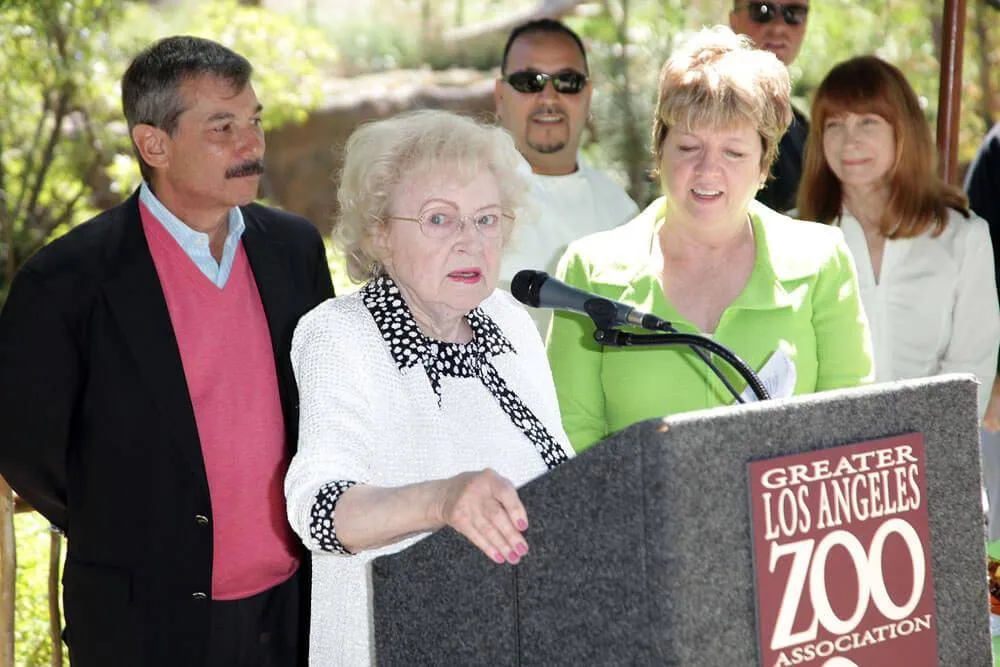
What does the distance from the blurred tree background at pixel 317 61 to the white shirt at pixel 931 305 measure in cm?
189

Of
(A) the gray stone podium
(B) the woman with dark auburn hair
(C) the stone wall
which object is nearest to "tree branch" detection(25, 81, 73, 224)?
(C) the stone wall

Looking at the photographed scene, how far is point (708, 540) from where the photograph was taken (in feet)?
4.19

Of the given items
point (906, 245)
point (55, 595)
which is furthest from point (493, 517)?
point (906, 245)

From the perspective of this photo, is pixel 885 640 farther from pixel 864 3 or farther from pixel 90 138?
pixel 864 3

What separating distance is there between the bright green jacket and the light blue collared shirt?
2.24 feet

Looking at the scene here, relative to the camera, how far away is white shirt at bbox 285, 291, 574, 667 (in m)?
1.68

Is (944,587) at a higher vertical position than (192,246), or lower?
lower

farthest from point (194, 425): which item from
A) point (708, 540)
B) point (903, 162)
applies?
point (903, 162)

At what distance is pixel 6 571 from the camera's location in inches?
106

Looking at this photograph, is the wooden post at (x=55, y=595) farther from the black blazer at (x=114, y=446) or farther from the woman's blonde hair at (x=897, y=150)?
the woman's blonde hair at (x=897, y=150)

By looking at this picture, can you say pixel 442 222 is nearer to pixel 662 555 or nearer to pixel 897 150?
pixel 662 555

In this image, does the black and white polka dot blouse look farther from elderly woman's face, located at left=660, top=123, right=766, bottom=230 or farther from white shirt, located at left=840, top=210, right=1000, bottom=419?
white shirt, located at left=840, top=210, right=1000, bottom=419

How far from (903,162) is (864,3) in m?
11.4

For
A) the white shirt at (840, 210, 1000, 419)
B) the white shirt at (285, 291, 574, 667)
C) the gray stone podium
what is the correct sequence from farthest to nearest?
1. the white shirt at (840, 210, 1000, 419)
2. the white shirt at (285, 291, 574, 667)
3. the gray stone podium
